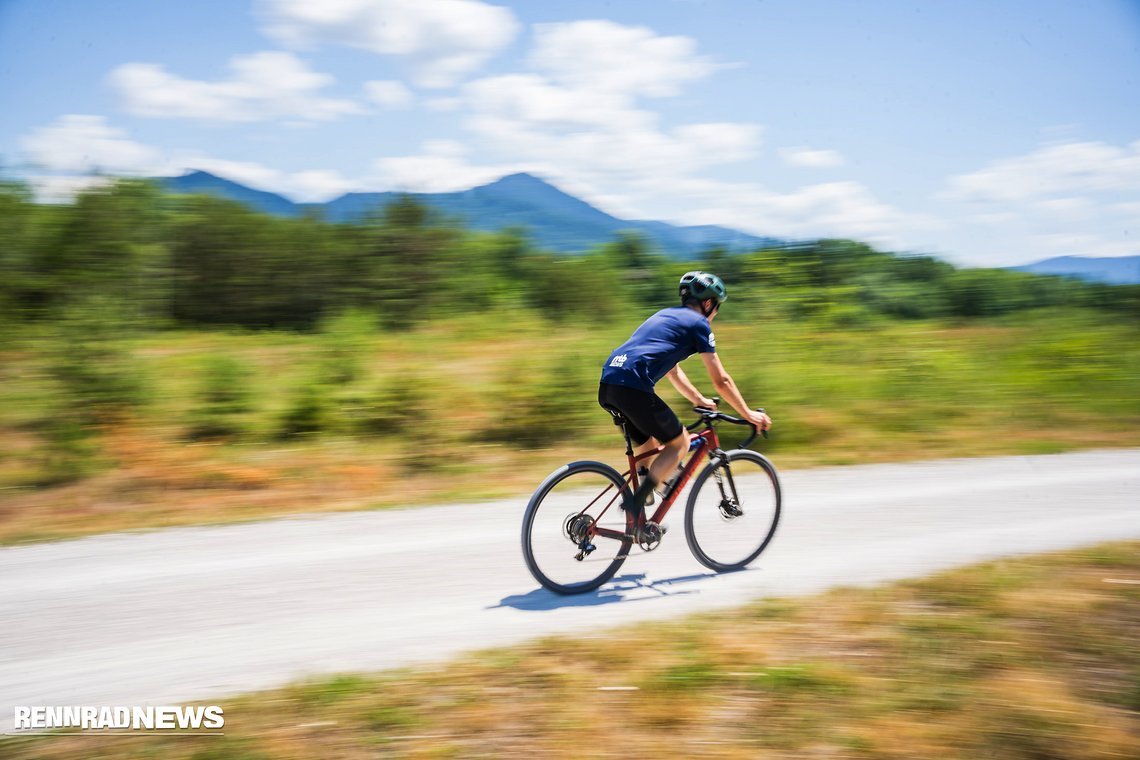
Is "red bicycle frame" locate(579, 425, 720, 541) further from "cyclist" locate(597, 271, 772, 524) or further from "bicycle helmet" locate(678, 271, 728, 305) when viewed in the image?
"bicycle helmet" locate(678, 271, 728, 305)

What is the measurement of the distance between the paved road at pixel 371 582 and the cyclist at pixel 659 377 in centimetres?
87

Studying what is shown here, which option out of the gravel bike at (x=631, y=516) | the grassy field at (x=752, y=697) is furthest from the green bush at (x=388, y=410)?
the grassy field at (x=752, y=697)

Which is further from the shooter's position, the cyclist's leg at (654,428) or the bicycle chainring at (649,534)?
→ the bicycle chainring at (649,534)

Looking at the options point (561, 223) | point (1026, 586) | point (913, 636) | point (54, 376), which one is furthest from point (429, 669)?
point (561, 223)

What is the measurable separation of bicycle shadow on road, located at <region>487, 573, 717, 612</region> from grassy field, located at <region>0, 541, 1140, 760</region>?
1.77 feet

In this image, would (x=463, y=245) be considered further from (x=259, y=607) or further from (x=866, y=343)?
(x=259, y=607)

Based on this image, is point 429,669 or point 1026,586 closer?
point 429,669

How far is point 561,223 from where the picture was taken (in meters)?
49.0

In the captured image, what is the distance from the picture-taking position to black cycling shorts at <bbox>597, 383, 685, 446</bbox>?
548 centimetres

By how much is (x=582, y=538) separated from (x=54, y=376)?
21.7ft

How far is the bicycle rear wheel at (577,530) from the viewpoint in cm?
539

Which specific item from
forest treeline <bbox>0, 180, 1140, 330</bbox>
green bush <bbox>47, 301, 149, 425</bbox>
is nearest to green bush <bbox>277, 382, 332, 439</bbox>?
forest treeline <bbox>0, 180, 1140, 330</bbox>

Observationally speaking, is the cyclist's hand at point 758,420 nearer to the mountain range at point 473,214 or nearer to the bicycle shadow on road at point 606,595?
the bicycle shadow on road at point 606,595

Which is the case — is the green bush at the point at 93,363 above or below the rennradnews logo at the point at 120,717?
above
